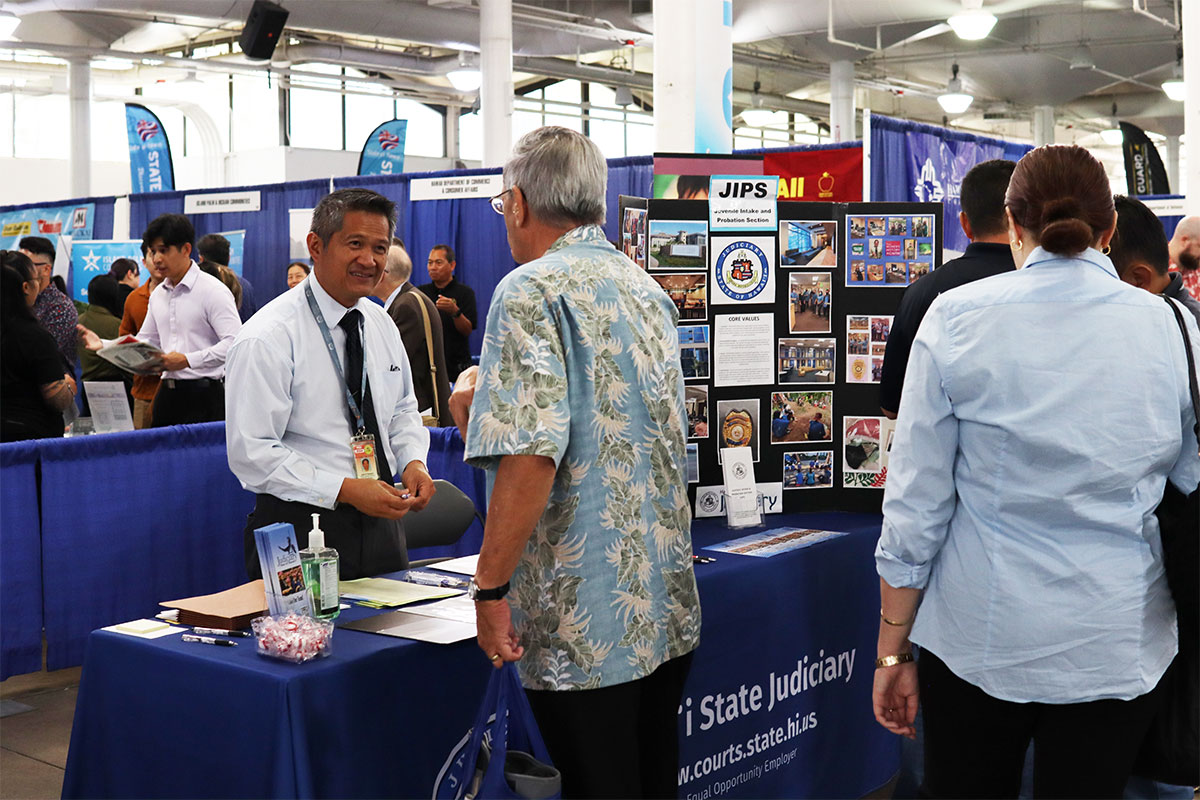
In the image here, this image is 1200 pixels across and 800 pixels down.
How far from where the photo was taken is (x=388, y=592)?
2201 millimetres

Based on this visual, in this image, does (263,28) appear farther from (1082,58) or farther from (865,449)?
(1082,58)

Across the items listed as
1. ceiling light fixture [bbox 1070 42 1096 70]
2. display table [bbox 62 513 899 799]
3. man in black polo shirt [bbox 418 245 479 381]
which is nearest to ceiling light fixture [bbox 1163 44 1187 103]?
ceiling light fixture [bbox 1070 42 1096 70]

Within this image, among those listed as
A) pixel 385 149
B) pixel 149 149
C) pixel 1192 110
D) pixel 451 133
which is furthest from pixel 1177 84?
pixel 149 149

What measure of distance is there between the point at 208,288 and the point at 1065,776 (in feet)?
12.6

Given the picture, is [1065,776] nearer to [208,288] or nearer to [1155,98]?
[208,288]

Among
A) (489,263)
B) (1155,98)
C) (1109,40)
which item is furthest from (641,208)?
(1155,98)

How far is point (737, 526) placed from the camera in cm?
278

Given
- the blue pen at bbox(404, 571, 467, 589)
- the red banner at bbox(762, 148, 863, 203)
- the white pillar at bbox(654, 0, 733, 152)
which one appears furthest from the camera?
the red banner at bbox(762, 148, 863, 203)

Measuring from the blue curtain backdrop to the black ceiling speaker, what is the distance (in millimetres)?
5488

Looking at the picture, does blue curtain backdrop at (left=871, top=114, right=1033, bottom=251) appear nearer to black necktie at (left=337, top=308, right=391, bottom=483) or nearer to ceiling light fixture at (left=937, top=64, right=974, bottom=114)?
black necktie at (left=337, top=308, right=391, bottom=483)

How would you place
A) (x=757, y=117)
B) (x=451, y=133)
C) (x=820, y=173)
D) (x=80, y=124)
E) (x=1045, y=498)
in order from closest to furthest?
1. (x=1045, y=498)
2. (x=820, y=173)
3. (x=80, y=124)
4. (x=451, y=133)
5. (x=757, y=117)

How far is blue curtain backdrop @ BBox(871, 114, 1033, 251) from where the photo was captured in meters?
5.87

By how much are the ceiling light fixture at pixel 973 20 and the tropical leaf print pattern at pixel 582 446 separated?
8191 mm

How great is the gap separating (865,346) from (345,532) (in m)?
1.34
